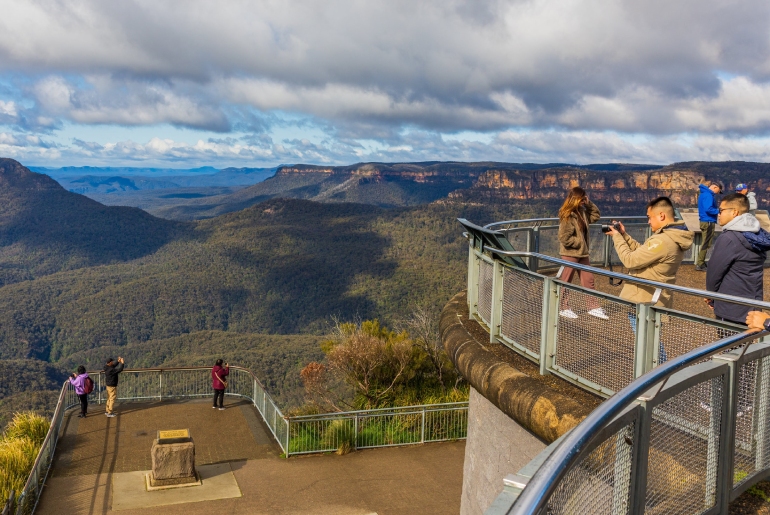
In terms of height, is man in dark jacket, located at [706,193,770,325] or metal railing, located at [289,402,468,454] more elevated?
man in dark jacket, located at [706,193,770,325]

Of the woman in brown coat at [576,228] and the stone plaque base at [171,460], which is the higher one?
the woman in brown coat at [576,228]

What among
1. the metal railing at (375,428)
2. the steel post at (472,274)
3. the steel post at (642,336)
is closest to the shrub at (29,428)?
the metal railing at (375,428)

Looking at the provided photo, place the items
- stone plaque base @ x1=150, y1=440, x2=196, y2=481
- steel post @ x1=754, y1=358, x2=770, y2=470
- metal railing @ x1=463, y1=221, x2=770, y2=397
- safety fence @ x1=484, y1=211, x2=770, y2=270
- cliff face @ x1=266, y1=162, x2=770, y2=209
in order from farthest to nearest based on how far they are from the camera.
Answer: cliff face @ x1=266, y1=162, x2=770, y2=209, stone plaque base @ x1=150, y1=440, x2=196, y2=481, safety fence @ x1=484, y1=211, x2=770, y2=270, metal railing @ x1=463, y1=221, x2=770, y2=397, steel post @ x1=754, y1=358, x2=770, y2=470

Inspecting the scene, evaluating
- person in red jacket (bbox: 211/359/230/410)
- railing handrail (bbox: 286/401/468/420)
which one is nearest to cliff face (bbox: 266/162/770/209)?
railing handrail (bbox: 286/401/468/420)

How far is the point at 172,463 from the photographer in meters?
13.5

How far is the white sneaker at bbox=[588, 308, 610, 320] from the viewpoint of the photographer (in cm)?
504

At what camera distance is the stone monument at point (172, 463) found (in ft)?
43.9

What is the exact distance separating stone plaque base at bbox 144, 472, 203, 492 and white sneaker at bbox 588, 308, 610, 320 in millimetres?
10848

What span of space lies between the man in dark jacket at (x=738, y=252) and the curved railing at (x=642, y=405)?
81cm

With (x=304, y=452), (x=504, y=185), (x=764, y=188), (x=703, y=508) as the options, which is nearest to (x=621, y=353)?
(x=703, y=508)

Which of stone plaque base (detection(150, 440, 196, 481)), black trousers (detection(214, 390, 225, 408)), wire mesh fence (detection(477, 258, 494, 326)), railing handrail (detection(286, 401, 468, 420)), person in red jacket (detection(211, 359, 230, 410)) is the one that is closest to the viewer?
wire mesh fence (detection(477, 258, 494, 326))

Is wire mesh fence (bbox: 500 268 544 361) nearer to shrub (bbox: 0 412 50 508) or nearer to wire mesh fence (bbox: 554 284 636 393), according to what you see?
wire mesh fence (bbox: 554 284 636 393)

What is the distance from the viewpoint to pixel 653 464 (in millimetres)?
3146

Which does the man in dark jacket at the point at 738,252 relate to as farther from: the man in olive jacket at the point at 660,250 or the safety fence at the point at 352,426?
the safety fence at the point at 352,426
